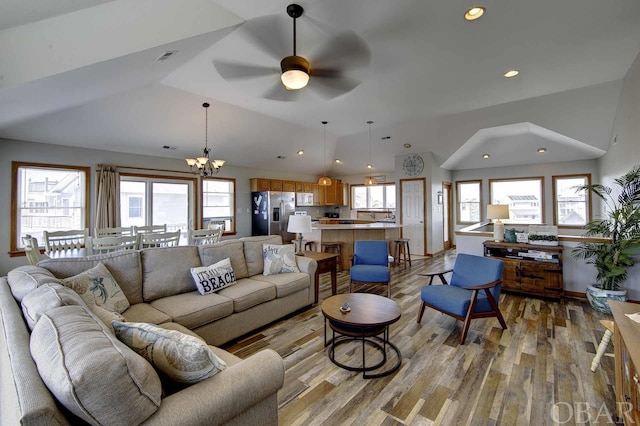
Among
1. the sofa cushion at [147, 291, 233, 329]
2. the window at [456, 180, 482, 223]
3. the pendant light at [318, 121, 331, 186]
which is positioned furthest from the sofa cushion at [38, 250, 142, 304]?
the window at [456, 180, 482, 223]

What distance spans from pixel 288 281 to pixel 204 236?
180 cm

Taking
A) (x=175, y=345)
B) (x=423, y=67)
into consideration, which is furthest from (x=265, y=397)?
(x=423, y=67)

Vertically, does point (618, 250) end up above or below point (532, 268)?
above

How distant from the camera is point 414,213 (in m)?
7.73

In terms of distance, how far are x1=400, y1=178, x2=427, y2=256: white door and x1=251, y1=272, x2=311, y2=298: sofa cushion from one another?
4598 millimetres

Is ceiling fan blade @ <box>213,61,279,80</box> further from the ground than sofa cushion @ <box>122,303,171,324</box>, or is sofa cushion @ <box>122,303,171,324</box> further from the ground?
ceiling fan blade @ <box>213,61,279,80</box>

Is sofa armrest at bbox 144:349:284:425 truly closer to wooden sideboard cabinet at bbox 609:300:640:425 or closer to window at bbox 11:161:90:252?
wooden sideboard cabinet at bbox 609:300:640:425

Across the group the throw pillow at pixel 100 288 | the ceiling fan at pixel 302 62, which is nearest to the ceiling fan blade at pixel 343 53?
the ceiling fan at pixel 302 62

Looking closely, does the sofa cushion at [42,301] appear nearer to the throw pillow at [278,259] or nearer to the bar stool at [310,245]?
the throw pillow at [278,259]

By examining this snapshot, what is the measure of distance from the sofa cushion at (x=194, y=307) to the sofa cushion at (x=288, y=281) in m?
0.63

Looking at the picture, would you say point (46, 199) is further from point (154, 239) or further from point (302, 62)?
point (302, 62)

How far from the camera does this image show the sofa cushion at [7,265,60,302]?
1.77 meters

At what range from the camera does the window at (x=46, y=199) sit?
178 inches

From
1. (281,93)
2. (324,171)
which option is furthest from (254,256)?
(324,171)
